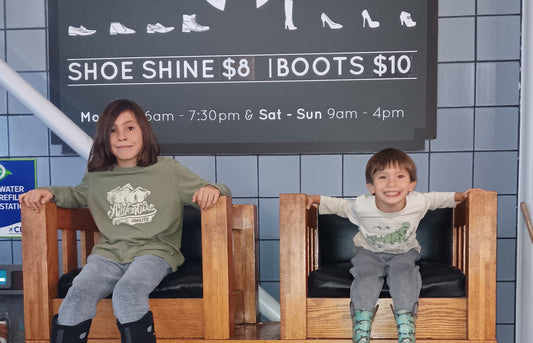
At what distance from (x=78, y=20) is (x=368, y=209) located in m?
1.70

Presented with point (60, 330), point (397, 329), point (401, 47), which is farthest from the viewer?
point (401, 47)

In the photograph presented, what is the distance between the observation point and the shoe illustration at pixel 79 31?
281 centimetres

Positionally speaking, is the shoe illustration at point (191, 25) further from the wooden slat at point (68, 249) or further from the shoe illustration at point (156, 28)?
the wooden slat at point (68, 249)

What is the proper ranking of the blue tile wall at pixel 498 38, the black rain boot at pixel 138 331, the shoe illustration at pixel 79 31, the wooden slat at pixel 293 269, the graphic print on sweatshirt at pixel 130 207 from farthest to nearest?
the shoe illustration at pixel 79 31 → the blue tile wall at pixel 498 38 → the graphic print on sweatshirt at pixel 130 207 → the wooden slat at pixel 293 269 → the black rain boot at pixel 138 331

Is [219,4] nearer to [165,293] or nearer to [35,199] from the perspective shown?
[35,199]

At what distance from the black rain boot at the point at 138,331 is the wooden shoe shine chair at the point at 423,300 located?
19.0 inches

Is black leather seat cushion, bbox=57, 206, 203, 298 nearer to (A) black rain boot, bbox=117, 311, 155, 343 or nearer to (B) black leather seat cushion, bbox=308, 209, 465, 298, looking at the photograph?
(A) black rain boot, bbox=117, 311, 155, 343

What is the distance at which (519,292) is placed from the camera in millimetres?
2697

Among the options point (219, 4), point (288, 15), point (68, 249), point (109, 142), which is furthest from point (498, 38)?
point (68, 249)

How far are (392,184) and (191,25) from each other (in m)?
1.30

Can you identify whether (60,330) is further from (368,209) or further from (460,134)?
(460,134)

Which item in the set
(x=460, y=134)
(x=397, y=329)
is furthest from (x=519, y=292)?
(x=397, y=329)

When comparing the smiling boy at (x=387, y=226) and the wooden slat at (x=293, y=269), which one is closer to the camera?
the smiling boy at (x=387, y=226)

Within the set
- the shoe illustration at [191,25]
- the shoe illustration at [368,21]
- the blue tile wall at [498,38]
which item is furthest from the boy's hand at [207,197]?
the blue tile wall at [498,38]
